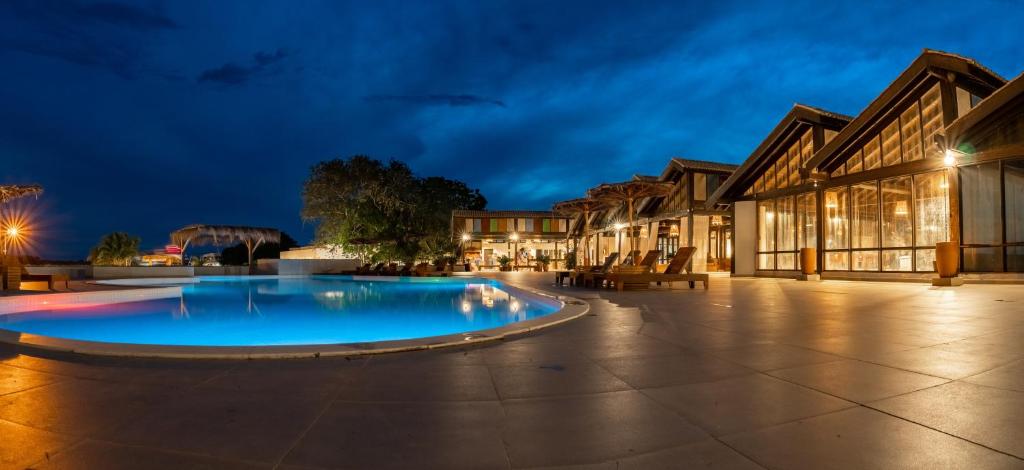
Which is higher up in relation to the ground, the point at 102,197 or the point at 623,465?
the point at 102,197

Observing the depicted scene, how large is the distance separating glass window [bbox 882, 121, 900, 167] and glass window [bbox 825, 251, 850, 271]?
9.13 feet

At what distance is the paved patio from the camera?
192 centimetres

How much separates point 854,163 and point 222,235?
31174 mm

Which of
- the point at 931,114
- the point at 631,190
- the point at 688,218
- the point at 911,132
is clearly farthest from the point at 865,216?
the point at 688,218

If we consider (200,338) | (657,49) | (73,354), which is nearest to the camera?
(73,354)

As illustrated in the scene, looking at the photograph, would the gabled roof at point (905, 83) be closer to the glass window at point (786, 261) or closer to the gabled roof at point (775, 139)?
the gabled roof at point (775, 139)

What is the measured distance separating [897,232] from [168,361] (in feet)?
52.6

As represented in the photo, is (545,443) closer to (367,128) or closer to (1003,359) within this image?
(1003,359)

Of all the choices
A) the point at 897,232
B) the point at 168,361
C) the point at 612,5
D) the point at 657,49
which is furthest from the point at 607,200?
the point at 657,49

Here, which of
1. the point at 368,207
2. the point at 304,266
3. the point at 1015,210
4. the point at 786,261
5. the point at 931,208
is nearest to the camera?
the point at 1015,210

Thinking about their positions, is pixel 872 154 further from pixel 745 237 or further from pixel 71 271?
pixel 71 271

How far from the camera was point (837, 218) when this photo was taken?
15086 mm

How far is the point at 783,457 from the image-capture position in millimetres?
1896

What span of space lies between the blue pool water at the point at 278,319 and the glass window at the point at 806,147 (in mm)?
11375
